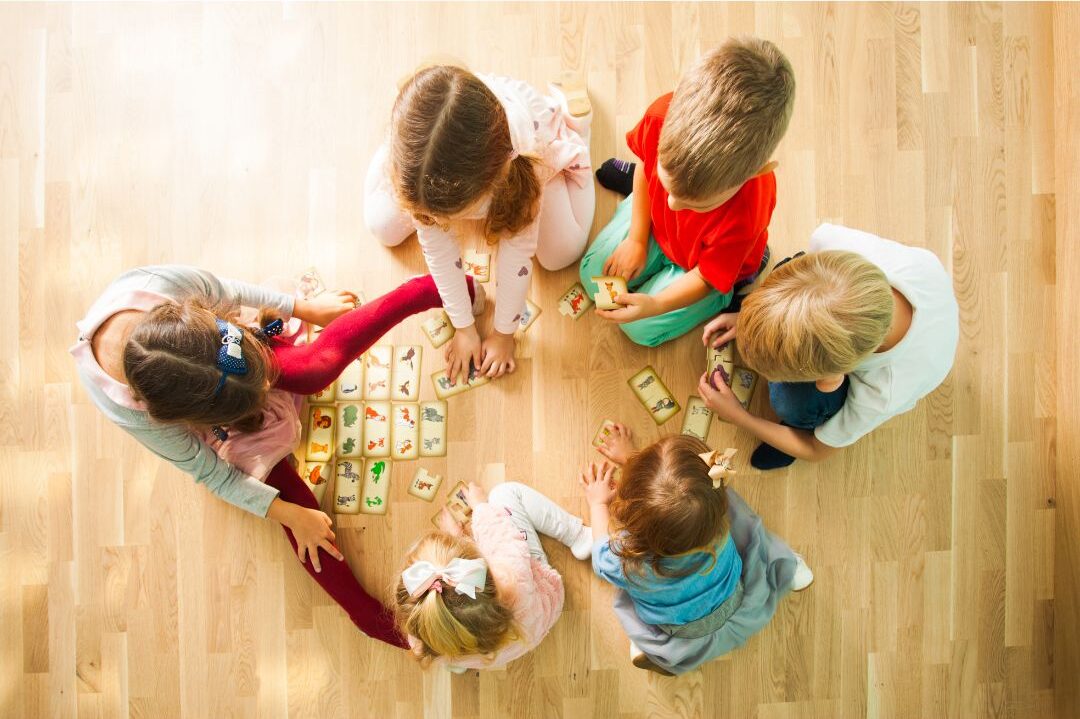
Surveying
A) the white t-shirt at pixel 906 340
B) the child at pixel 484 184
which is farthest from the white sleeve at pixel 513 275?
the white t-shirt at pixel 906 340

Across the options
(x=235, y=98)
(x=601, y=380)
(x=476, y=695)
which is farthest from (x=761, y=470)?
(x=235, y=98)

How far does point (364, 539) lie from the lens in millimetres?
2535

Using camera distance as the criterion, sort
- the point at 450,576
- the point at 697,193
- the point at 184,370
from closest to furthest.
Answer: the point at 697,193 < the point at 184,370 < the point at 450,576

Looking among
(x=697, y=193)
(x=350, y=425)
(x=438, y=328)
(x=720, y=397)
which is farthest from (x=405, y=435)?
(x=697, y=193)

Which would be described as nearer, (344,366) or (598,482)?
(344,366)

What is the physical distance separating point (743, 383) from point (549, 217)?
945 mm

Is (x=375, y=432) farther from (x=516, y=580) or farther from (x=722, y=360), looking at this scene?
(x=722, y=360)

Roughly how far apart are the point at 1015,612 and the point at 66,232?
384cm

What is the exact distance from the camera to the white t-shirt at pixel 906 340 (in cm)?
194

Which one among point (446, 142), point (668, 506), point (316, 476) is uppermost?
point (446, 142)

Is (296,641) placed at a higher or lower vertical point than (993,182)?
lower

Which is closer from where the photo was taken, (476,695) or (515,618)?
(515,618)

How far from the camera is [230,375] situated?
6.19 ft

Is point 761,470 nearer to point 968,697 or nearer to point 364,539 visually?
point 968,697
